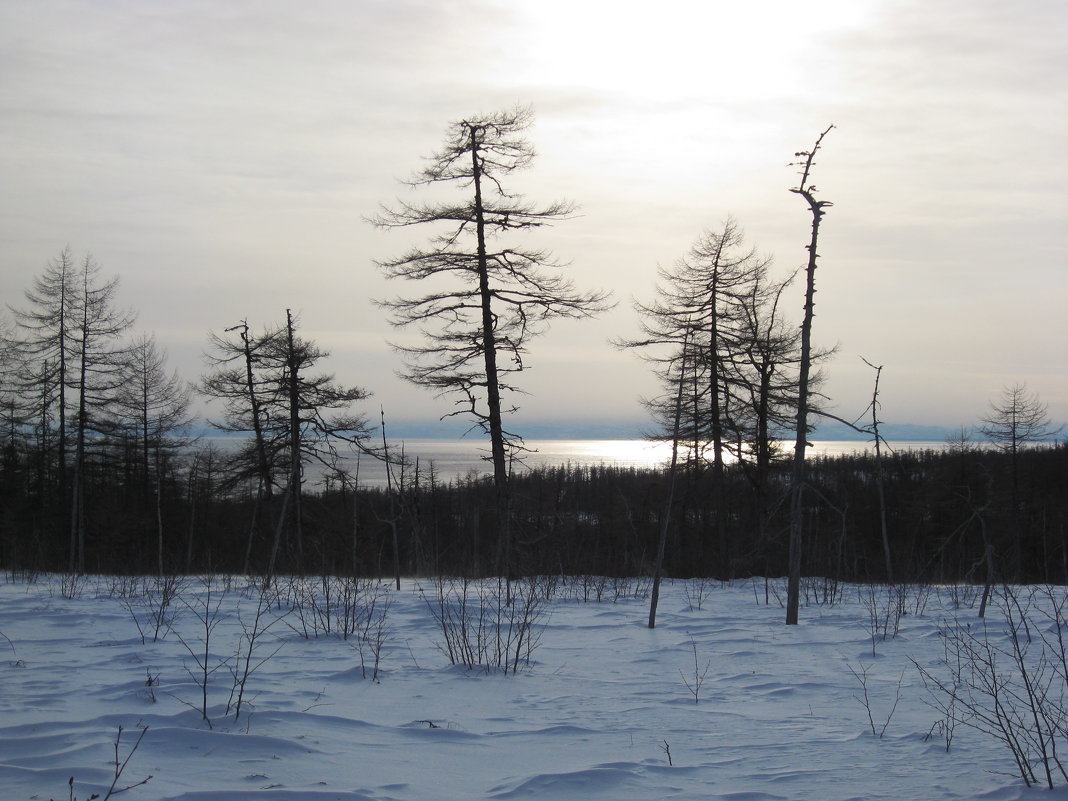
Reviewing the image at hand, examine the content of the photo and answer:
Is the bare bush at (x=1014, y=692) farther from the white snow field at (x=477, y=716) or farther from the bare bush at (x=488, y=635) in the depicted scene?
the bare bush at (x=488, y=635)

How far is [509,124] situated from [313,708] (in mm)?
13764

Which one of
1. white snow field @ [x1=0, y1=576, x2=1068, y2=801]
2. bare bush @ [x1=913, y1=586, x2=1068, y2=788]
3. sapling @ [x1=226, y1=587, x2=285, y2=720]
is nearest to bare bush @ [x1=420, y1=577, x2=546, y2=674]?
white snow field @ [x1=0, y1=576, x2=1068, y2=801]

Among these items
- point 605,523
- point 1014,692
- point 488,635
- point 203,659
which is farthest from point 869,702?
point 605,523

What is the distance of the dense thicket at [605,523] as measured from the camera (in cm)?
2288

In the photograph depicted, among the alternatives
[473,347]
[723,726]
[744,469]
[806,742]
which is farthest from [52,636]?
[744,469]

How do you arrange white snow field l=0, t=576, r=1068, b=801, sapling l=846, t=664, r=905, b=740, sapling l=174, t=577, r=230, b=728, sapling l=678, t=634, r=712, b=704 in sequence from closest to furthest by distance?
white snow field l=0, t=576, r=1068, b=801, sapling l=174, t=577, r=230, b=728, sapling l=846, t=664, r=905, b=740, sapling l=678, t=634, r=712, b=704

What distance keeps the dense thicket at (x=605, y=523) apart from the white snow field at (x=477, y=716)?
22.5 feet

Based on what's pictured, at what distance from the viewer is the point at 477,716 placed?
580 cm

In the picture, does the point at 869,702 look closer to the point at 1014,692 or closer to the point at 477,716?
the point at 1014,692

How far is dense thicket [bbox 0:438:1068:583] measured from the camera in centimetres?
2288

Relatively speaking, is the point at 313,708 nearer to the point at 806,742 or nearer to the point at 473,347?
the point at 806,742

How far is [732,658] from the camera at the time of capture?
Result: 27.7 ft

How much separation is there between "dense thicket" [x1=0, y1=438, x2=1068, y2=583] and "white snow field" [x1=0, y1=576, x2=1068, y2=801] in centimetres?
685

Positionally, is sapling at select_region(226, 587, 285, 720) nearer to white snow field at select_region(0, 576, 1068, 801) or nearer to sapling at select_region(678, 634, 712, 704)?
white snow field at select_region(0, 576, 1068, 801)
